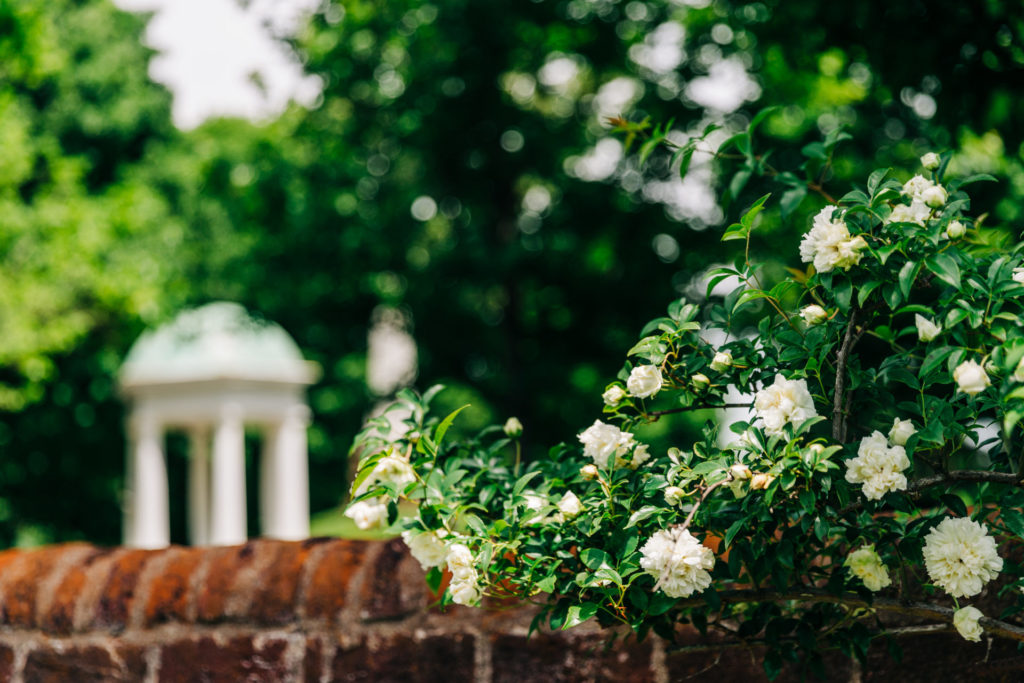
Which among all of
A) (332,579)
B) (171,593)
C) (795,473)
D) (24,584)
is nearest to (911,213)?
(795,473)

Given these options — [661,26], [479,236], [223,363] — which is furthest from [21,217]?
[661,26]

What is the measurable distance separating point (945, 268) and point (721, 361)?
1.51ft

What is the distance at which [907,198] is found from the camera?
1.91m

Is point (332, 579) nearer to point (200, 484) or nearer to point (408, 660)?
point (408, 660)

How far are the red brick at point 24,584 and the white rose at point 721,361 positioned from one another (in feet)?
7.01

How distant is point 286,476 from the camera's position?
61.4ft

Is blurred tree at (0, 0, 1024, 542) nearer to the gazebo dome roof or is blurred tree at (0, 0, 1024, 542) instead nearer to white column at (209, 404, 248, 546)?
the gazebo dome roof

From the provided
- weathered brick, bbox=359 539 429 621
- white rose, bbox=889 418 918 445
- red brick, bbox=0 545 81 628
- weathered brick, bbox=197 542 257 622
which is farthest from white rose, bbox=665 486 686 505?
red brick, bbox=0 545 81 628

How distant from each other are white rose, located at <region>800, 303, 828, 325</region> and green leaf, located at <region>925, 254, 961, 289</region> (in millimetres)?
227

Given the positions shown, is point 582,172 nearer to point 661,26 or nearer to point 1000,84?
point 661,26

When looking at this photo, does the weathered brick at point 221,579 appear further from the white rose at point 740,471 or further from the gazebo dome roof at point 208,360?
the gazebo dome roof at point 208,360

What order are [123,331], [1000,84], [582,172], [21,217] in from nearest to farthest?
1. [1000,84]
2. [582,172]
3. [21,217]
4. [123,331]

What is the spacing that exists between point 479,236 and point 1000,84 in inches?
341

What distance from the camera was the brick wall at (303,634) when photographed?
91.0 inches
